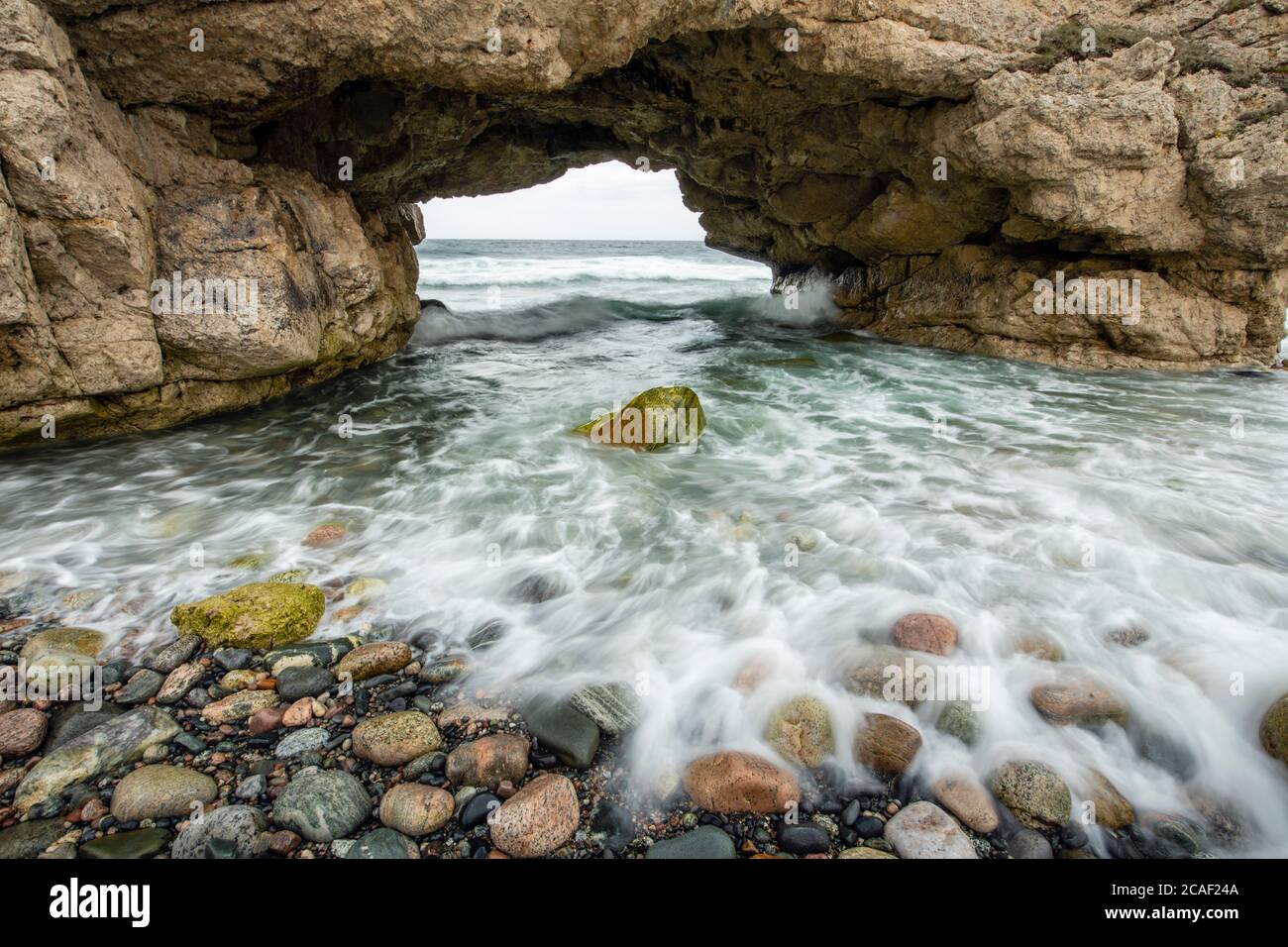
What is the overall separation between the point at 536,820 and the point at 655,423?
5006 mm

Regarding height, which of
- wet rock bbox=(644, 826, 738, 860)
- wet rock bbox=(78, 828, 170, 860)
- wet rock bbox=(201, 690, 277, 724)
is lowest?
wet rock bbox=(644, 826, 738, 860)

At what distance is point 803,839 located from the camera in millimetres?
2264

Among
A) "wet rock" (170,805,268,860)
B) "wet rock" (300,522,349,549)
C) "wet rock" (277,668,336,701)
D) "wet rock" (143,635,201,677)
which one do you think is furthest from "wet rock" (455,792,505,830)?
"wet rock" (300,522,349,549)

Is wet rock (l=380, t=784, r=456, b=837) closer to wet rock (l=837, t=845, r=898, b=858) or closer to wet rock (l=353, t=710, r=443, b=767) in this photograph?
wet rock (l=353, t=710, r=443, b=767)

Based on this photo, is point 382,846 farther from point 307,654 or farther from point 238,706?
point 307,654

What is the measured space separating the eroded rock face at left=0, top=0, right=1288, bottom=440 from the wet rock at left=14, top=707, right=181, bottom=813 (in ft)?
13.2

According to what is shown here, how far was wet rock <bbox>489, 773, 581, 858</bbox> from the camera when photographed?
223 centimetres

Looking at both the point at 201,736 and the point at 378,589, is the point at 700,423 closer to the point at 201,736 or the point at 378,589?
the point at 378,589

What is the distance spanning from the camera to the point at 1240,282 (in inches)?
369

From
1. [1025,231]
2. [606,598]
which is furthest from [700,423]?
[1025,231]

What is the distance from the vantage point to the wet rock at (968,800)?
7.68 feet

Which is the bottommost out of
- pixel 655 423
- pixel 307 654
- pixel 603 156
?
pixel 307 654

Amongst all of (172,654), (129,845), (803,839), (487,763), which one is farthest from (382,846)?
(172,654)

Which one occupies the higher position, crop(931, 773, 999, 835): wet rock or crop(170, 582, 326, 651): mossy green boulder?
crop(170, 582, 326, 651): mossy green boulder
